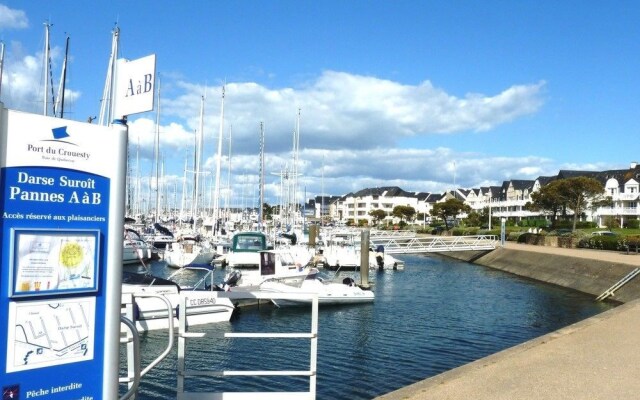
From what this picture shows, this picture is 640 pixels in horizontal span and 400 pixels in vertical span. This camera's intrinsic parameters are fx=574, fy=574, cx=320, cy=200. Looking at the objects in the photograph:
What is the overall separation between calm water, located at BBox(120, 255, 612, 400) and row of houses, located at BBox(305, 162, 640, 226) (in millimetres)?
47001

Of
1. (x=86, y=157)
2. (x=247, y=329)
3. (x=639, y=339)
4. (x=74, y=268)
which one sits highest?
(x=86, y=157)

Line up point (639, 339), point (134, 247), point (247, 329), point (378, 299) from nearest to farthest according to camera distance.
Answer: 1. point (639, 339)
2. point (247, 329)
3. point (378, 299)
4. point (134, 247)

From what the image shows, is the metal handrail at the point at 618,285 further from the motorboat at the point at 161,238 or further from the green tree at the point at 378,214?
the green tree at the point at 378,214

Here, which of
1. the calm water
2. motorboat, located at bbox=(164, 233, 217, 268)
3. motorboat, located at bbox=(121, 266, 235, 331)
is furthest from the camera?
motorboat, located at bbox=(164, 233, 217, 268)

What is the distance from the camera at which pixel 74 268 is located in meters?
5.00

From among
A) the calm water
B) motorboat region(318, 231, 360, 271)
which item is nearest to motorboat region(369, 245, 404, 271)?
motorboat region(318, 231, 360, 271)

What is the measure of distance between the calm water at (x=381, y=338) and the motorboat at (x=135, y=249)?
20365 mm

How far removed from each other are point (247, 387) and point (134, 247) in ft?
115

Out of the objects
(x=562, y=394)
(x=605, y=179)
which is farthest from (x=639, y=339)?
(x=605, y=179)

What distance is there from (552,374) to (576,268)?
31.4 metres

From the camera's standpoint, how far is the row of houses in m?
95.2

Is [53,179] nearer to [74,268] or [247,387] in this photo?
[74,268]

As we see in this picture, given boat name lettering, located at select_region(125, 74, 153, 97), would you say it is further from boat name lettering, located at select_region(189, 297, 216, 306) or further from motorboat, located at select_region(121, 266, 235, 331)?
boat name lettering, located at select_region(189, 297, 216, 306)

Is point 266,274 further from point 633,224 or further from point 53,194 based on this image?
point 633,224
